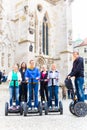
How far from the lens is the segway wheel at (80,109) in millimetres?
7783

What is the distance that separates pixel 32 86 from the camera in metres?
8.62

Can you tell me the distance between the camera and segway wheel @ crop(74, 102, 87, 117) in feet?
25.5

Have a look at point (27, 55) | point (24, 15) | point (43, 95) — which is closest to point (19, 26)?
point (24, 15)

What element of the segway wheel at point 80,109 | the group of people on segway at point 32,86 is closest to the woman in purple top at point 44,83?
the group of people on segway at point 32,86

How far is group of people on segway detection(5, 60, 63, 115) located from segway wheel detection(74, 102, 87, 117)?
3.49ft

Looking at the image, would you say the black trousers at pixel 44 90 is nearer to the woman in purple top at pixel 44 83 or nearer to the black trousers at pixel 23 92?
the woman in purple top at pixel 44 83

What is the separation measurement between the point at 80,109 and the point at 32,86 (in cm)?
155

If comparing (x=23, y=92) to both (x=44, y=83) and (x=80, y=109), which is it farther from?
(x=80, y=109)

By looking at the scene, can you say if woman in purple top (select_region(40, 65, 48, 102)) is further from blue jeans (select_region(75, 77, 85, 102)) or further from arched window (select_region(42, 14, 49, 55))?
arched window (select_region(42, 14, 49, 55))

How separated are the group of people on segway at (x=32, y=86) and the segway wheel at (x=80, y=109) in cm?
106

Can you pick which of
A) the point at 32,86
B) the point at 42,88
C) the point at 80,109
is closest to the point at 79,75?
the point at 80,109

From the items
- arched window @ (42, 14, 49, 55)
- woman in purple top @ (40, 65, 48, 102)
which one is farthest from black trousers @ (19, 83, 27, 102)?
arched window @ (42, 14, 49, 55)

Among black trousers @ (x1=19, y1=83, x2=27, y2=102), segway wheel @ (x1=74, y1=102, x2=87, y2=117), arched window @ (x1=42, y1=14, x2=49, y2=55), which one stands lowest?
segway wheel @ (x1=74, y1=102, x2=87, y2=117)

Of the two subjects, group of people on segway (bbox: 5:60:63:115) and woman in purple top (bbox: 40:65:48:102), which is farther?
woman in purple top (bbox: 40:65:48:102)
